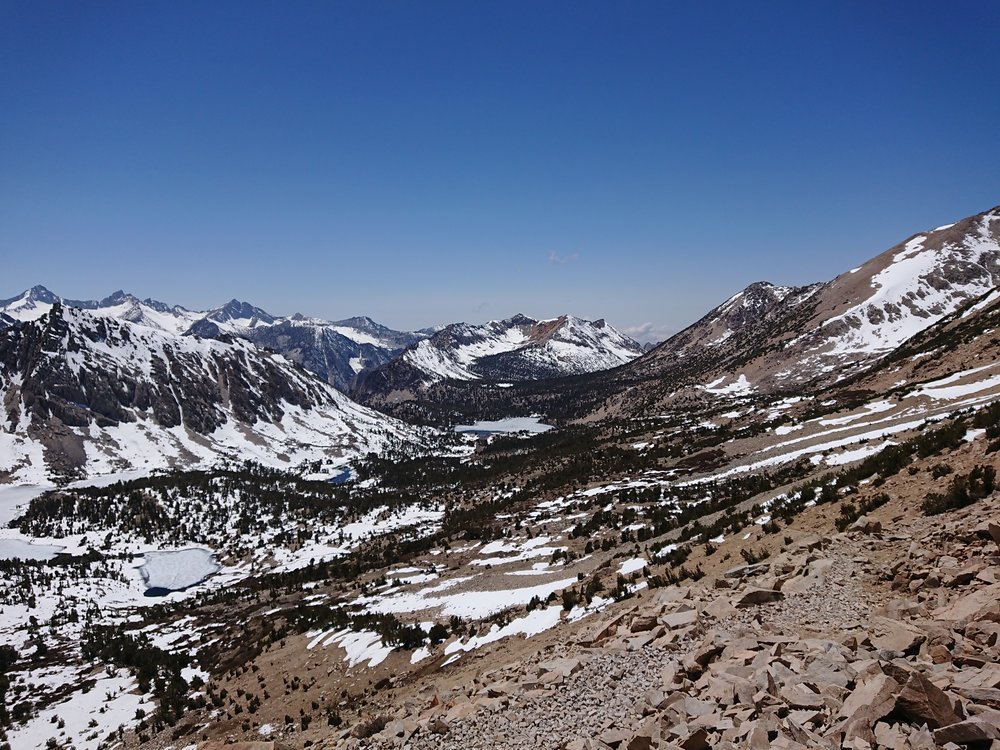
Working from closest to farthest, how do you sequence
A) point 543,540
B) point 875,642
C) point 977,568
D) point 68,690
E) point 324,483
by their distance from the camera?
point 875,642, point 977,568, point 68,690, point 543,540, point 324,483

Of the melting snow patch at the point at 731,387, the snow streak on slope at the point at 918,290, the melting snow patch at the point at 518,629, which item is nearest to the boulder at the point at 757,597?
the melting snow patch at the point at 518,629

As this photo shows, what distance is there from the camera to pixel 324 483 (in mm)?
158125

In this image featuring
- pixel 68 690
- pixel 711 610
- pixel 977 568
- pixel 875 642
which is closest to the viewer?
pixel 875 642

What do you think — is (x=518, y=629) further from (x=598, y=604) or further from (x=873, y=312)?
(x=873, y=312)

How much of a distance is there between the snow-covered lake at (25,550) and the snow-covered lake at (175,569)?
17.7 m

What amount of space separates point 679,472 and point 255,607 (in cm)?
4814

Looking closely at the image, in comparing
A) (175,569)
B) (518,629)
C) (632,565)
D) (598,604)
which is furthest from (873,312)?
(175,569)

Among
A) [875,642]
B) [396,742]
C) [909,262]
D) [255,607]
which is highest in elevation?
[909,262]

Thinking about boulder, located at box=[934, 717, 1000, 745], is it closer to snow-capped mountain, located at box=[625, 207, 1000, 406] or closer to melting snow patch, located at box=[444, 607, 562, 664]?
melting snow patch, located at box=[444, 607, 562, 664]

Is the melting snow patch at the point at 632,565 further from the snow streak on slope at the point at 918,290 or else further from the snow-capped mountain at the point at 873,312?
the snow streak on slope at the point at 918,290

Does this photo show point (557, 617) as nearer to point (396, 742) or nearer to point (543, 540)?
point (396, 742)

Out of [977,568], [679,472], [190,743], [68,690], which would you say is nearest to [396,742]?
[977,568]

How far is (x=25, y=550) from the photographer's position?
100m

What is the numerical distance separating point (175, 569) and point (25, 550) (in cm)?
3646
